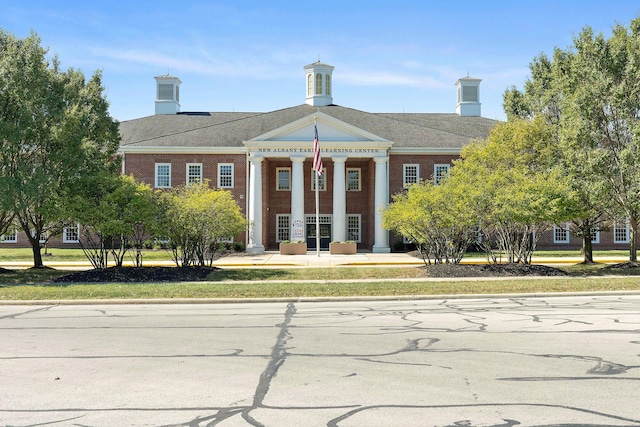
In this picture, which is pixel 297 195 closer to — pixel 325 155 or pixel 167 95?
pixel 325 155

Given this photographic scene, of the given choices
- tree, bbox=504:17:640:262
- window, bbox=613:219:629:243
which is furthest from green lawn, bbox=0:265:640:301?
window, bbox=613:219:629:243

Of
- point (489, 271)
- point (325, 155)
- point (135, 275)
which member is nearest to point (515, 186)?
point (489, 271)

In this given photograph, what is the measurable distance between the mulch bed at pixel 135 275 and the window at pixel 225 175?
63.1 feet

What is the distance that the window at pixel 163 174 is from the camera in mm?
40656

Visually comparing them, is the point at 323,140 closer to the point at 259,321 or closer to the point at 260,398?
the point at 259,321

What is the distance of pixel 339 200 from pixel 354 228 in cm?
480

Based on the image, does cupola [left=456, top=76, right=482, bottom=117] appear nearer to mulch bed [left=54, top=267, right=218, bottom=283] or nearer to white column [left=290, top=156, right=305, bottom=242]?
white column [left=290, top=156, right=305, bottom=242]

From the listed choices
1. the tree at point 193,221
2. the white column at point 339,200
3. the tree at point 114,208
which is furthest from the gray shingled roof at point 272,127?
the tree at point 114,208

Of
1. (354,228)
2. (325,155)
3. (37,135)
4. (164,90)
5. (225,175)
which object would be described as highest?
(164,90)

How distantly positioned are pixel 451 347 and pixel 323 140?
31.0 m

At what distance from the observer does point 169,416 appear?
5703mm

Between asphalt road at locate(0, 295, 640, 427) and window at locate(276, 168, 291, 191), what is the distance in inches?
1187

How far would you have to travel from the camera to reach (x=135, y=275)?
2062cm

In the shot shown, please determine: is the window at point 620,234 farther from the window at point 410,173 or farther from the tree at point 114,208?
the tree at point 114,208
